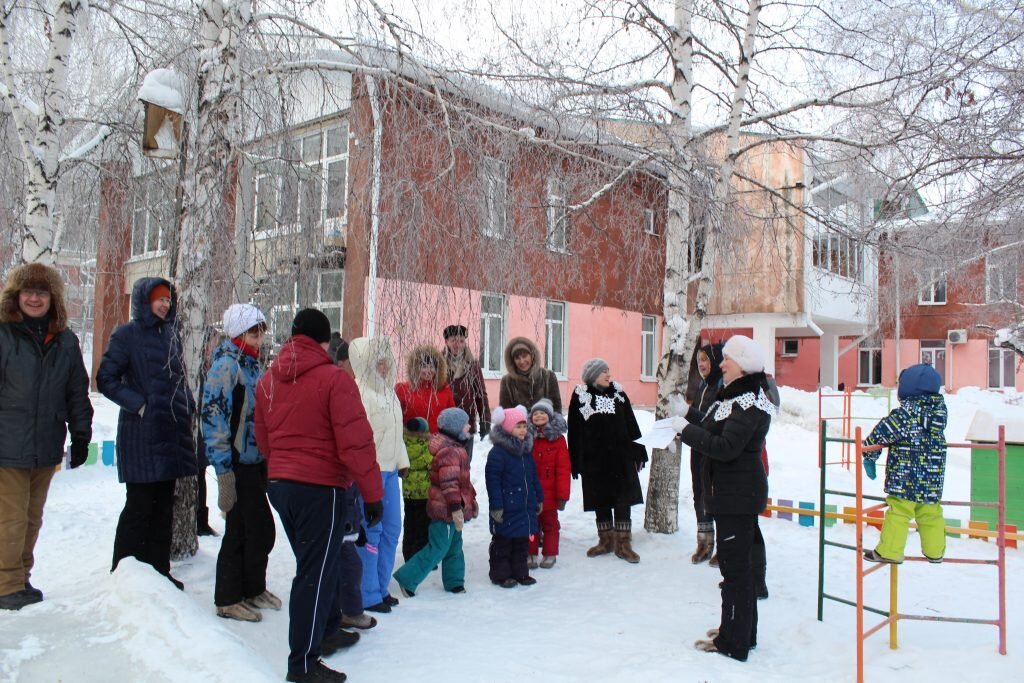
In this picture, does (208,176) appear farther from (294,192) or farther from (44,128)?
(44,128)

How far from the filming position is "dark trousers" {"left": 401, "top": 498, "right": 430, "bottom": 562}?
5391 millimetres

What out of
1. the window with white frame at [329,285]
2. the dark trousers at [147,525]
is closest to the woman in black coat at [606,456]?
the window with white frame at [329,285]

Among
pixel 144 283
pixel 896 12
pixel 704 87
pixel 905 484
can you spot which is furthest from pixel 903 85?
pixel 144 283

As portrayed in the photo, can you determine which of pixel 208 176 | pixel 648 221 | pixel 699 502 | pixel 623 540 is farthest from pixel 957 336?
pixel 208 176

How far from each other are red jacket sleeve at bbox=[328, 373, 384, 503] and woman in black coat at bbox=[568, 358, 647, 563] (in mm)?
2989

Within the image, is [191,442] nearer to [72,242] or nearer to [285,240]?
[285,240]

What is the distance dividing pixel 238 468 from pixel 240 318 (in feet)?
3.11

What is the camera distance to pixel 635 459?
6309mm

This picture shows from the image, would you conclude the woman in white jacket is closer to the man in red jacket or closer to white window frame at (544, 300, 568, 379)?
the man in red jacket

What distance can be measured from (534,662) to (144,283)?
304 cm

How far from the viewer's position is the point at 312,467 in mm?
3582

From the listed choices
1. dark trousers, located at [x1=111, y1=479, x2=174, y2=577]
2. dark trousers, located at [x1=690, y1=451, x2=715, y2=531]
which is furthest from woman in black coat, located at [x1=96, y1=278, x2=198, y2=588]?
dark trousers, located at [x1=690, y1=451, x2=715, y2=531]

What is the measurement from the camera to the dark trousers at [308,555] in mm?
3570

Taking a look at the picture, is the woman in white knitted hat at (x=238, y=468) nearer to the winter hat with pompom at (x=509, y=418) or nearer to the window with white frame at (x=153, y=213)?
the window with white frame at (x=153, y=213)
